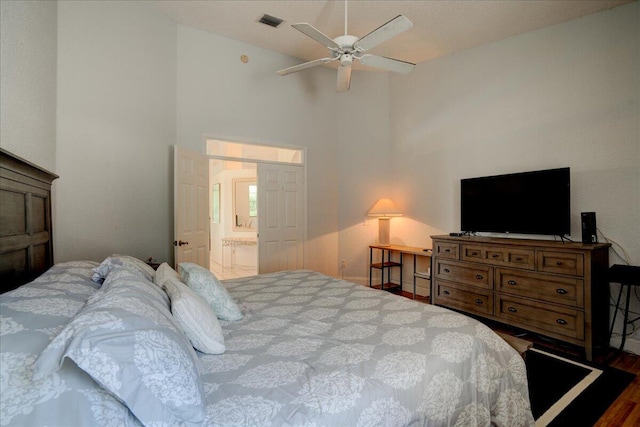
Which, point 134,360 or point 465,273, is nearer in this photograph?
point 134,360

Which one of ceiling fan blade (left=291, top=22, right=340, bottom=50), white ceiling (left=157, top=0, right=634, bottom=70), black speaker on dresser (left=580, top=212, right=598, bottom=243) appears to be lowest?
black speaker on dresser (left=580, top=212, right=598, bottom=243)

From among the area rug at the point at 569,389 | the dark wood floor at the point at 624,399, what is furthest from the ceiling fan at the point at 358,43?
the dark wood floor at the point at 624,399

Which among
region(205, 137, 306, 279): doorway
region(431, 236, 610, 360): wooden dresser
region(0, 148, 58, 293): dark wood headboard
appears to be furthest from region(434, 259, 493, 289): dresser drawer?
region(0, 148, 58, 293): dark wood headboard

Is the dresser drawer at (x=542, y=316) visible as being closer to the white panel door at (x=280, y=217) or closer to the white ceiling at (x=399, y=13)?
the white panel door at (x=280, y=217)

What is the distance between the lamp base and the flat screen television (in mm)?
1241

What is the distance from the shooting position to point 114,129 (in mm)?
3037

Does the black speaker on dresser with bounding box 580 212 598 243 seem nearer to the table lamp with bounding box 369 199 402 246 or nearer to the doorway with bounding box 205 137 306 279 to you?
the table lamp with bounding box 369 199 402 246

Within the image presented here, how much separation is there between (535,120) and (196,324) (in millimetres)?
3924

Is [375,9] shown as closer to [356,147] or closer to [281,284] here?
[356,147]

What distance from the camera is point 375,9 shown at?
327 cm

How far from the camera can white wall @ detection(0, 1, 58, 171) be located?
1758mm

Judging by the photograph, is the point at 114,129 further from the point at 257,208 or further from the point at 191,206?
the point at 257,208

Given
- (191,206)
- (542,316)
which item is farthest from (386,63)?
(542,316)

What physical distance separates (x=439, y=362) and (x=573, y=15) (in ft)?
12.6
